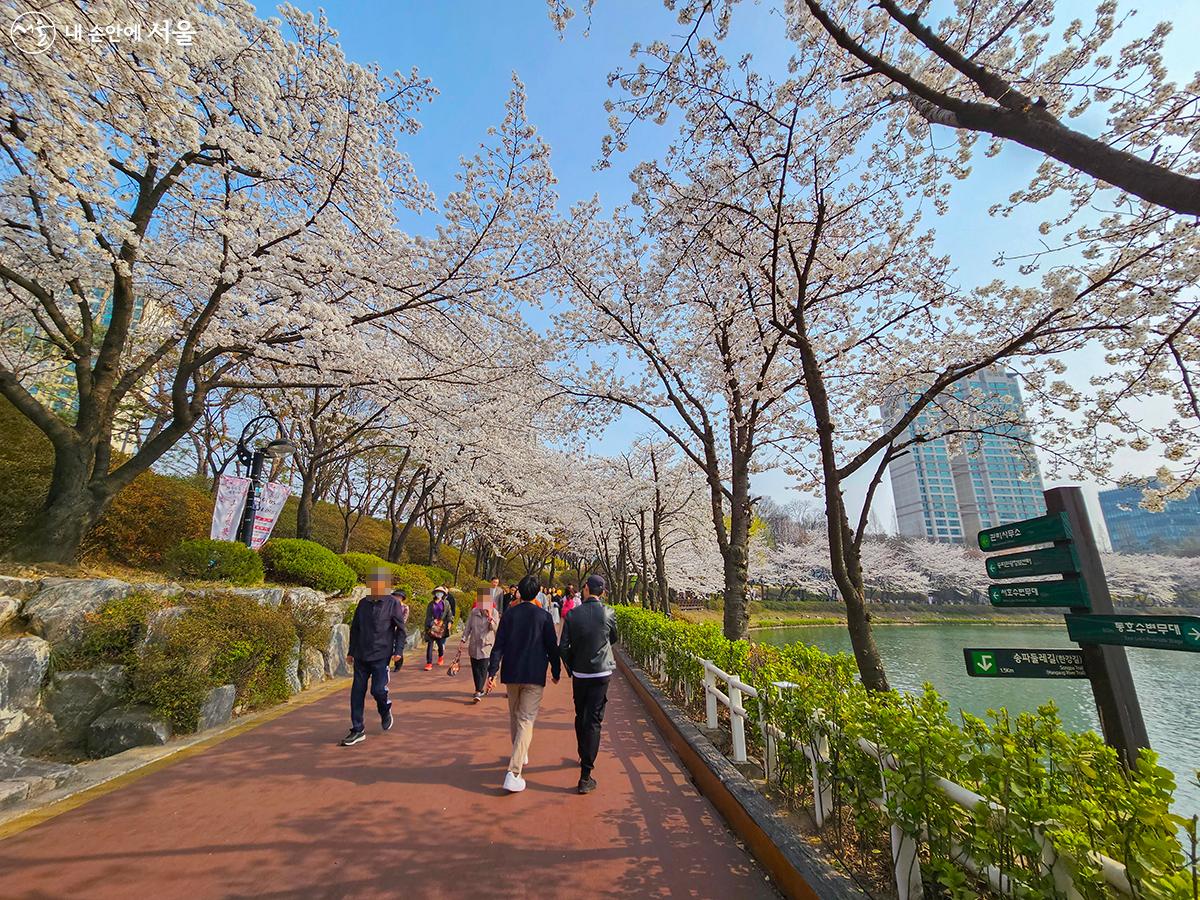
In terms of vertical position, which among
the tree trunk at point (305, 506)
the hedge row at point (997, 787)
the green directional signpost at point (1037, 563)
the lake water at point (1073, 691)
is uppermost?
the tree trunk at point (305, 506)

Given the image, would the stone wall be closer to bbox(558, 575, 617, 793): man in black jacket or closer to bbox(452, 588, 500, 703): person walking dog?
bbox(452, 588, 500, 703): person walking dog

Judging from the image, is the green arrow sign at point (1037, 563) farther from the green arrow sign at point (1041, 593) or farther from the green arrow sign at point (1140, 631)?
the green arrow sign at point (1140, 631)

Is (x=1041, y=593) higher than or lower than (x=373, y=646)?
higher

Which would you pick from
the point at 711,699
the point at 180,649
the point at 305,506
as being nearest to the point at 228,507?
the point at 180,649

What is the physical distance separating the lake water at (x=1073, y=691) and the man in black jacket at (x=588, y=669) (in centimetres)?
283

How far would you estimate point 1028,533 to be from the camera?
329 centimetres

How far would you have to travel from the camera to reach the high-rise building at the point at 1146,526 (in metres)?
6.15

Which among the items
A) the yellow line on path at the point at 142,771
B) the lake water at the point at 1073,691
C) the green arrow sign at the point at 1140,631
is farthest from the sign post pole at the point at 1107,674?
the yellow line on path at the point at 142,771

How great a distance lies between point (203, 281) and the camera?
23.1 ft

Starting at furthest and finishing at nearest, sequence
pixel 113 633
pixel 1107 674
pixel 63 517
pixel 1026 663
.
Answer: pixel 63 517, pixel 113 633, pixel 1026 663, pixel 1107 674

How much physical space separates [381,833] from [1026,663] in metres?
4.46

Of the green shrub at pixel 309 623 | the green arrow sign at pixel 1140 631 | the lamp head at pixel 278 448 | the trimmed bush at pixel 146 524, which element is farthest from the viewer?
the lamp head at pixel 278 448

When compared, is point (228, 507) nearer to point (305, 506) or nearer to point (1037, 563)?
point (305, 506)

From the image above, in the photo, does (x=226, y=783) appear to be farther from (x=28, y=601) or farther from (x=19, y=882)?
(x=28, y=601)
